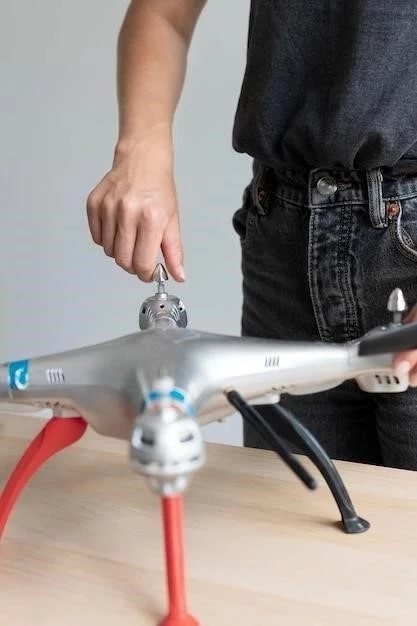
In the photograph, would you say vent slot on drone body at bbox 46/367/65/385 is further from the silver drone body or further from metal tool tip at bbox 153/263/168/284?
metal tool tip at bbox 153/263/168/284

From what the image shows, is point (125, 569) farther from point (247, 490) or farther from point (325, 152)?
point (325, 152)

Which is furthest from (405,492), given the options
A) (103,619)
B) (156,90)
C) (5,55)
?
(5,55)

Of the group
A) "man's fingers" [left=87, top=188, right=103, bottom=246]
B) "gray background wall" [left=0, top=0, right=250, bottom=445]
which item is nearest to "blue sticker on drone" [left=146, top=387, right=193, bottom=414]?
"man's fingers" [left=87, top=188, right=103, bottom=246]

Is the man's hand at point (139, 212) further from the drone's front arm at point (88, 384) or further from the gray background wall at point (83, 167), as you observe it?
the gray background wall at point (83, 167)

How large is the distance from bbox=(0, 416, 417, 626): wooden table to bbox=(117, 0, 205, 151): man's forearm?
0.24 m

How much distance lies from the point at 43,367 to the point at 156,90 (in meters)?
0.26

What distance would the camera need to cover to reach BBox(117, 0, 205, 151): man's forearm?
58 centimetres

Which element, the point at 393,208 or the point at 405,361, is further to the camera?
the point at 393,208

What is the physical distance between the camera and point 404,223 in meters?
0.57

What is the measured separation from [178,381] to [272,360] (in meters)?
0.06

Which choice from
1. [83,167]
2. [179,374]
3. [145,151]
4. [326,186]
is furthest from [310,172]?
[83,167]

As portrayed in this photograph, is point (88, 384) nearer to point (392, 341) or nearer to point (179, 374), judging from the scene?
point (179, 374)

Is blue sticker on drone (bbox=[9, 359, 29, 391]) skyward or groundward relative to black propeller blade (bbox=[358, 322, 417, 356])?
groundward

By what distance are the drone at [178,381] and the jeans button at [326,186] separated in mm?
162
